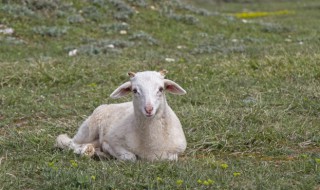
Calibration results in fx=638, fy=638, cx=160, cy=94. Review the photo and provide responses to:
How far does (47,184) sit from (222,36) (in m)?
13.2

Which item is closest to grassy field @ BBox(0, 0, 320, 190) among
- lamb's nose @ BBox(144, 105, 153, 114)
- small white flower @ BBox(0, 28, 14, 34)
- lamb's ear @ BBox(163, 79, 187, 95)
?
small white flower @ BBox(0, 28, 14, 34)

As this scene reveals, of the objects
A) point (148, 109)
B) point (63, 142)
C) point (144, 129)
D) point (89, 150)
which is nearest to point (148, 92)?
point (148, 109)

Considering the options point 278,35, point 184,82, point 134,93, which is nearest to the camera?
point 134,93

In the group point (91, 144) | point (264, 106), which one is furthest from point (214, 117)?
point (91, 144)

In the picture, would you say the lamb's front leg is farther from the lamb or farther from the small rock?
the small rock

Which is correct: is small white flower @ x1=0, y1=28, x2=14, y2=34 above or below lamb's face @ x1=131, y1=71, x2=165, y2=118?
below

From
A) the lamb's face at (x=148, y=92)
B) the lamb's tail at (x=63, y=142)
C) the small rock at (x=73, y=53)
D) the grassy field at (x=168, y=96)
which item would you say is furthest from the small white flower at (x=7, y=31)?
the lamb's face at (x=148, y=92)

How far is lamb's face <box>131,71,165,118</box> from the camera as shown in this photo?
20.4 feet

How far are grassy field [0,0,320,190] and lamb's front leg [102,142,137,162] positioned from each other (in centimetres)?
20

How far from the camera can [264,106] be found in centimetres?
921

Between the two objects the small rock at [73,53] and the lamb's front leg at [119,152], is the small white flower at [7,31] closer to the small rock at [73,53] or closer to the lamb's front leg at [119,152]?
the small rock at [73,53]

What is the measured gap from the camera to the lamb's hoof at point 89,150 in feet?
22.2

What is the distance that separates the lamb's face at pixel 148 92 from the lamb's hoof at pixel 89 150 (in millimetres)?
690

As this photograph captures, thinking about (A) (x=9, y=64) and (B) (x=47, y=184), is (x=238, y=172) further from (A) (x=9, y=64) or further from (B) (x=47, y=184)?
(A) (x=9, y=64)
